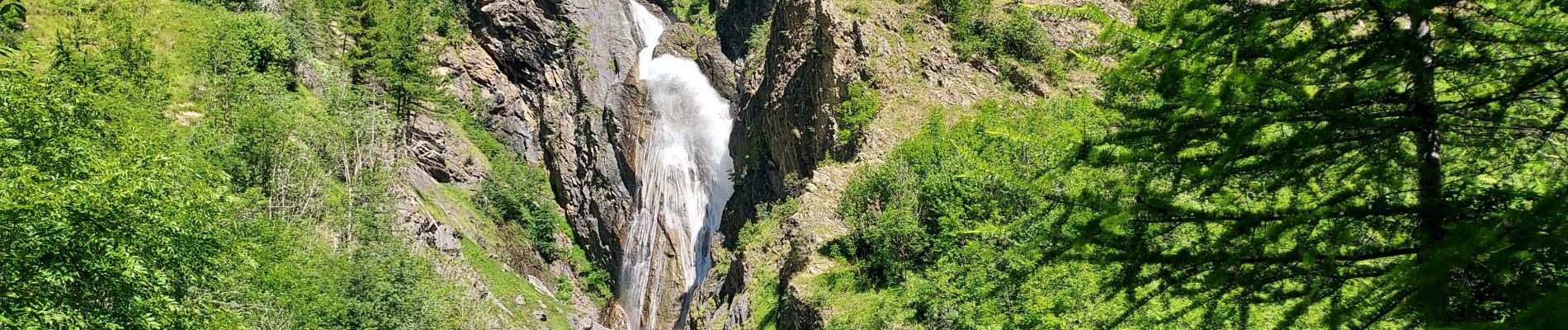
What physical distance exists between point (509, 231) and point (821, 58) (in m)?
27.0

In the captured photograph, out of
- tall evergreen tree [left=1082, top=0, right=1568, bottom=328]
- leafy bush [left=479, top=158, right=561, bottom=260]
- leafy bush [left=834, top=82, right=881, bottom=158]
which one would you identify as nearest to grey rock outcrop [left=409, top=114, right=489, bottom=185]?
leafy bush [left=479, top=158, right=561, bottom=260]

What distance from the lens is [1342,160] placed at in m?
3.65

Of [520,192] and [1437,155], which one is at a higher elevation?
[1437,155]

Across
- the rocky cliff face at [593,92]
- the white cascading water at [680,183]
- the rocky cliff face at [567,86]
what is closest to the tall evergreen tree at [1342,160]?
the rocky cliff face at [593,92]

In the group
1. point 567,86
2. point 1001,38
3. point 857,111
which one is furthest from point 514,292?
point 1001,38

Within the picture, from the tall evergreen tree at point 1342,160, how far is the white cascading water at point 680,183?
116ft

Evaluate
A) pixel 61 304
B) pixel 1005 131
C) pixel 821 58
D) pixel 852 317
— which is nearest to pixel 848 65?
pixel 821 58

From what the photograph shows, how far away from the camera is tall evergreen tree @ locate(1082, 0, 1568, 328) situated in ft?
9.93

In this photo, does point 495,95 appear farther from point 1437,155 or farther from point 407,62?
point 1437,155

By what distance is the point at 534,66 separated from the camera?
5422 centimetres

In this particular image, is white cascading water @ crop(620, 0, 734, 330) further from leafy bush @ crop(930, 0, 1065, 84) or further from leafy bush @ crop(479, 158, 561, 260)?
leafy bush @ crop(930, 0, 1065, 84)

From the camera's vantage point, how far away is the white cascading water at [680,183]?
1633 inches

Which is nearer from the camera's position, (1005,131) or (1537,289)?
(1537,289)

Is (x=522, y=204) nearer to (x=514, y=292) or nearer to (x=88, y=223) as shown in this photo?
(x=514, y=292)
